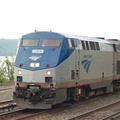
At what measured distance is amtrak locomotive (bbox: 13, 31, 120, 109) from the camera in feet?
40.6

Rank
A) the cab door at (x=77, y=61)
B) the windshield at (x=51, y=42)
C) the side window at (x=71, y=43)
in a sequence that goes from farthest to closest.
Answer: the cab door at (x=77, y=61)
the side window at (x=71, y=43)
the windshield at (x=51, y=42)

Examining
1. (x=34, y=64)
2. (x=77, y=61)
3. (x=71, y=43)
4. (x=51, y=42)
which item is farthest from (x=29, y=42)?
(x=77, y=61)

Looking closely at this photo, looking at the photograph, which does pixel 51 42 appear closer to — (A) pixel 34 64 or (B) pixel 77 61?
(A) pixel 34 64

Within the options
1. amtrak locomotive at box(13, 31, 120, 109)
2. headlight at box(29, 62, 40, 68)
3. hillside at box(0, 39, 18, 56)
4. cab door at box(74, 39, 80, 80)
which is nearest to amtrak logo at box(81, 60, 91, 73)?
amtrak locomotive at box(13, 31, 120, 109)

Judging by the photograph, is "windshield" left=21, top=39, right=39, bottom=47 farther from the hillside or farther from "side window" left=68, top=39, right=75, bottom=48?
the hillside

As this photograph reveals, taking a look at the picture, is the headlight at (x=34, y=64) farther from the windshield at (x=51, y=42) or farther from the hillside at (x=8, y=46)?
the hillside at (x=8, y=46)

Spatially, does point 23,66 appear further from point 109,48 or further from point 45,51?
point 109,48

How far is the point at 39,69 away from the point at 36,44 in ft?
5.07

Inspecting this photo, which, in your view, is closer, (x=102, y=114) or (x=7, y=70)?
(x=102, y=114)

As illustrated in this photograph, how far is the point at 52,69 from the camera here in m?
12.4

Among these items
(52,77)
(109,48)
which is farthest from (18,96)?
(109,48)

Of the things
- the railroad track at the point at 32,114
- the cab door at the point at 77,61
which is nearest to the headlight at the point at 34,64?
the railroad track at the point at 32,114

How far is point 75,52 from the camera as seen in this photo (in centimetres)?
1386

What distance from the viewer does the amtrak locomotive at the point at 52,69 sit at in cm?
1238
